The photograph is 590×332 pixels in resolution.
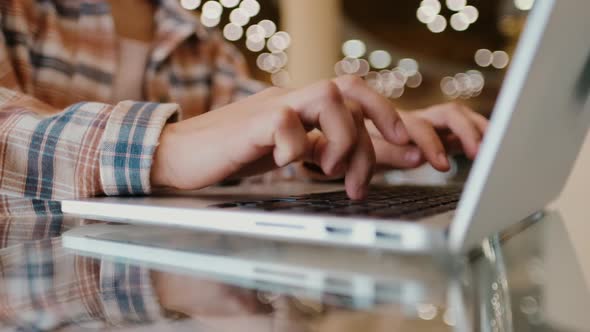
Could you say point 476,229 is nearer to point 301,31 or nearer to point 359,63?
point 301,31

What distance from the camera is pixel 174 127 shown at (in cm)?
53

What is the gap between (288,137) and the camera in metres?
0.42

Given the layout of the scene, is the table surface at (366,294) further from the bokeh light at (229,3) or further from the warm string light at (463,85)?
the warm string light at (463,85)

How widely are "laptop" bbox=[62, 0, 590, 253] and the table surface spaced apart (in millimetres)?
18

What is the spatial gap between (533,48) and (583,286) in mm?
132

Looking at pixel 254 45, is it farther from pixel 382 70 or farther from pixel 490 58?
pixel 490 58

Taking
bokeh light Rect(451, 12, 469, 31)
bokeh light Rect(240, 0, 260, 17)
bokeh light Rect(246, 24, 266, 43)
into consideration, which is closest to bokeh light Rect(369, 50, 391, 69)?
bokeh light Rect(451, 12, 469, 31)

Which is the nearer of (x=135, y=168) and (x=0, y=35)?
(x=135, y=168)

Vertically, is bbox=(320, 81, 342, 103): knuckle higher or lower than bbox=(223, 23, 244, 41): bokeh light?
higher

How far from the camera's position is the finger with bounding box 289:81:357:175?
451mm

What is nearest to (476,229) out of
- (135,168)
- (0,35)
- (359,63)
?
(135,168)

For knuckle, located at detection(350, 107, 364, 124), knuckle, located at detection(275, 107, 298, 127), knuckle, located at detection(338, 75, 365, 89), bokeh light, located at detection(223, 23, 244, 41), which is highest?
knuckle, located at detection(338, 75, 365, 89)

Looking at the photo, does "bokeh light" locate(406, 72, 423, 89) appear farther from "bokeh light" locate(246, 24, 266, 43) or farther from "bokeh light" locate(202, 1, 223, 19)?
"bokeh light" locate(202, 1, 223, 19)

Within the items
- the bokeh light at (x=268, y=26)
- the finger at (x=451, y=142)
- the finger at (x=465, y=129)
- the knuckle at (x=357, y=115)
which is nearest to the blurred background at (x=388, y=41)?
the bokeh light at (x=268, y=26)
